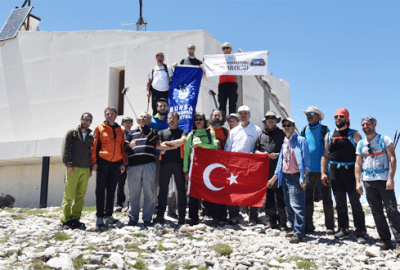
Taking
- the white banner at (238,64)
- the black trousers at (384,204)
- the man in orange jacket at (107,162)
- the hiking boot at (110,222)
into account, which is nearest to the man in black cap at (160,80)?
the white banner at (238,64)

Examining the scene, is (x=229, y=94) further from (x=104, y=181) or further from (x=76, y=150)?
(x=76, y=150)

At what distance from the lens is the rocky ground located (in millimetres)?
5562

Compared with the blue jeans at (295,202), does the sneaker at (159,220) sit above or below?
below

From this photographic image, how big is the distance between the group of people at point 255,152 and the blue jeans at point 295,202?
0.02 meters

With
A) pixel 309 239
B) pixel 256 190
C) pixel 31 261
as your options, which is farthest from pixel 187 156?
pixel 31 261

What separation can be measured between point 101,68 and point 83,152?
8.22m

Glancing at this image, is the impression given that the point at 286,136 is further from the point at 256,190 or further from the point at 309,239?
the point at 309,239

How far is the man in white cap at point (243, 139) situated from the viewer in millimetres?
8047

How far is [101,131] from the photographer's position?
307 inches

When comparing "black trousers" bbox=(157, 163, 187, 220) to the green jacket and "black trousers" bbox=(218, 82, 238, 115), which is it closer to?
the green jacket

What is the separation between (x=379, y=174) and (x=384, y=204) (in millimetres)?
529

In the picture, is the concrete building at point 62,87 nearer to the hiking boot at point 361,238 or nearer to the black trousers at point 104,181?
the black trousers at point 104,181

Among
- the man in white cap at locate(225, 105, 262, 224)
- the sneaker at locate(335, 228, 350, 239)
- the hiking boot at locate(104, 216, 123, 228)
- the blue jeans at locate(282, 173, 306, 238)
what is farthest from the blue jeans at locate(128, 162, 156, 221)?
the sneaker at locate(335, 228, 350, 239)

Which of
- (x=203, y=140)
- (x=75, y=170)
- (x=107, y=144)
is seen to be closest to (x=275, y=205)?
(x=203, y=140)
